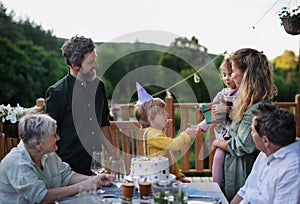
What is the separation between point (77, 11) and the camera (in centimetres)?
600

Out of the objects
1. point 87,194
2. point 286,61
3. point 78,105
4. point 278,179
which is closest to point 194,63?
point 286,61

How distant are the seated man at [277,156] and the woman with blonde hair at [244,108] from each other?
1.21 feet

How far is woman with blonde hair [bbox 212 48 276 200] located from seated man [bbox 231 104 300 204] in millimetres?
370

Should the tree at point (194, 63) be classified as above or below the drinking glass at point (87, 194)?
above

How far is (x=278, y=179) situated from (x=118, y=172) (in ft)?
2.53

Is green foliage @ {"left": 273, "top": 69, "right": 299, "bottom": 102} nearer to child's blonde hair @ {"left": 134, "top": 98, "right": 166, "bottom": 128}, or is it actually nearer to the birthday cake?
child's blonde hair @ {"left": 134, "top": 98, "right": 166, "bottom": 128}

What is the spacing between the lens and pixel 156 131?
8.41 ft

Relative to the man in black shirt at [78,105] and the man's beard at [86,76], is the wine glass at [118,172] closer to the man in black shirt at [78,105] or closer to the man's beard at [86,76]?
the man in black shirt at [78,105]

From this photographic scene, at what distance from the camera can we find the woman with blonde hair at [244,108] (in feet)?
7.88

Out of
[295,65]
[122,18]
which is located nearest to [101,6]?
[122,18]

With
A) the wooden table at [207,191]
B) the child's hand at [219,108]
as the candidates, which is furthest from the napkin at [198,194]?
the child's hand at [219,108]

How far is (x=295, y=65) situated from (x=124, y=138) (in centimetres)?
476

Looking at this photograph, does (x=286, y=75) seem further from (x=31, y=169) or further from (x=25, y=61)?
(x=31, y=169)

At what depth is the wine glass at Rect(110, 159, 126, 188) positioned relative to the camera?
201 centimetres
